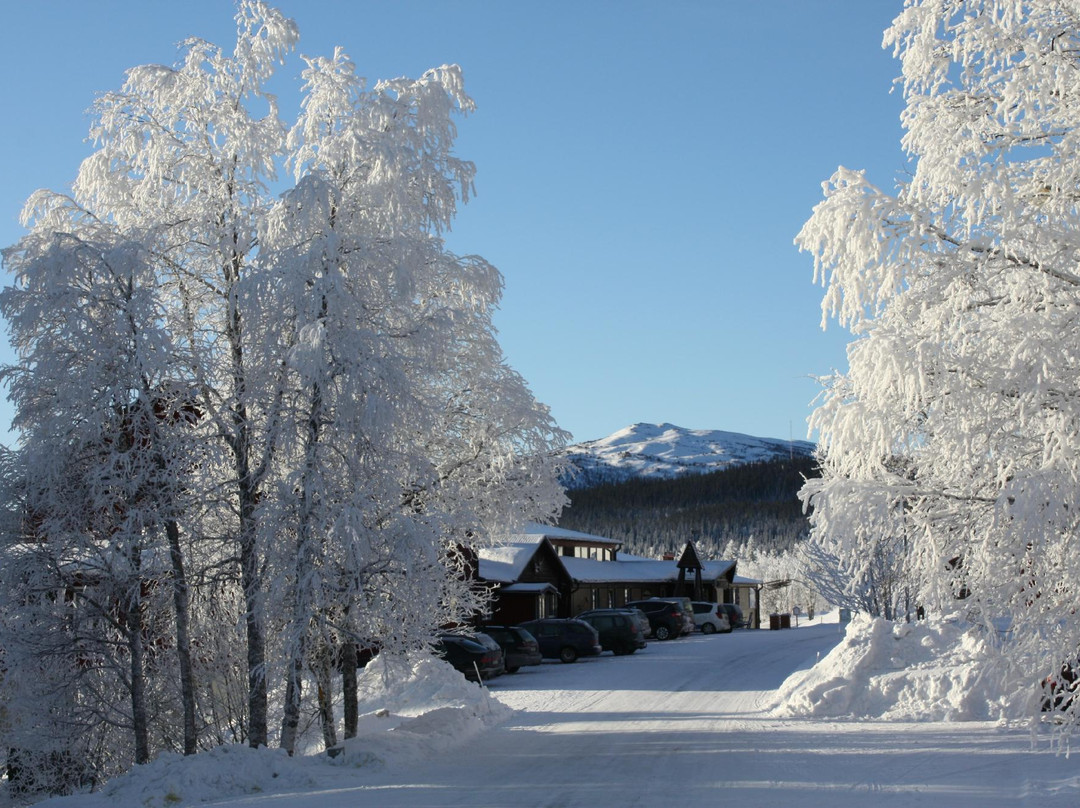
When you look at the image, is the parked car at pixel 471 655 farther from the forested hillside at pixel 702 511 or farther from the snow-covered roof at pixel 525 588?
the forested hillside at pixel 702 511

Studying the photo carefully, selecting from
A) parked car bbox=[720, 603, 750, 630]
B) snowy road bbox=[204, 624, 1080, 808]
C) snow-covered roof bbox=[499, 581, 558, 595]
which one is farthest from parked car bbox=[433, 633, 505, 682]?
parked car bbox=[720, 603, 750, 630]

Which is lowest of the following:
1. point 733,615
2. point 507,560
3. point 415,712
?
point 733,615

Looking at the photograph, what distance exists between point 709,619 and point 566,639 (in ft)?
63.7

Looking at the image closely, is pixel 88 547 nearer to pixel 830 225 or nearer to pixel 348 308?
pixel 348 308

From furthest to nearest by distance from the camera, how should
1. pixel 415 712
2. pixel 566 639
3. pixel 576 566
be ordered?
pixel 576 566 < pixel 566 639 < pixel 415 712

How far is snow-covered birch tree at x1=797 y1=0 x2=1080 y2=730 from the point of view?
23.7 ft

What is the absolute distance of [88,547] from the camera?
43.2 ft

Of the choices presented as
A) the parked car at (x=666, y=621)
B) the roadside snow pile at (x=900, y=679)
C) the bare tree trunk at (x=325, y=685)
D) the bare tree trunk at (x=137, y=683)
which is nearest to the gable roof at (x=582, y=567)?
the parked car at (x=666, y=621)

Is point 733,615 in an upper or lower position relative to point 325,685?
lower

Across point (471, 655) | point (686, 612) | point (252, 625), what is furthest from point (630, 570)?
point (252, 625)

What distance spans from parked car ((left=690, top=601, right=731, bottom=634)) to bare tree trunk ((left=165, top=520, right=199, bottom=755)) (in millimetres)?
37841

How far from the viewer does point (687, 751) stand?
12844 mm

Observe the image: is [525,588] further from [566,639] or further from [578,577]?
[578,577]

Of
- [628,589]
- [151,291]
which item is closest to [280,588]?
[151,291]
